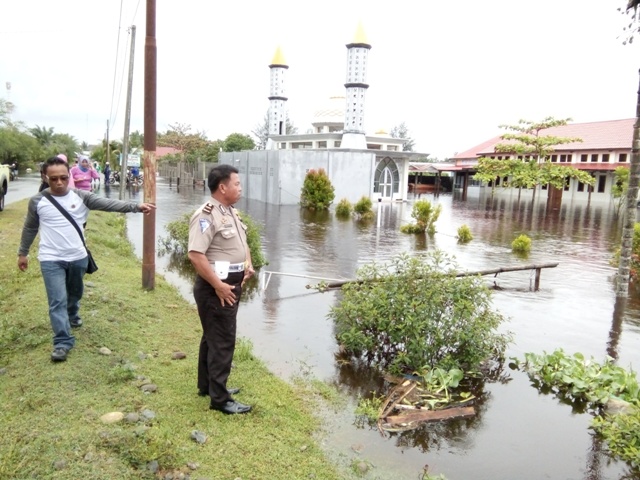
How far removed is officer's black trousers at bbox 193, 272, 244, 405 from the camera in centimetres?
373

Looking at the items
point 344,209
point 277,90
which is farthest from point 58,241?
point 277,90

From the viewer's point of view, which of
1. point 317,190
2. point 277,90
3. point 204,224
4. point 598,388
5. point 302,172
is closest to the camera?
point 204,224

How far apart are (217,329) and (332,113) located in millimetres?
33018

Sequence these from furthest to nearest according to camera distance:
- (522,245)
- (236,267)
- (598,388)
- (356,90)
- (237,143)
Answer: (237,143)
(356,90)
(522,245)
(598,388)
(236,267)

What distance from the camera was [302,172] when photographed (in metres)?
27.0

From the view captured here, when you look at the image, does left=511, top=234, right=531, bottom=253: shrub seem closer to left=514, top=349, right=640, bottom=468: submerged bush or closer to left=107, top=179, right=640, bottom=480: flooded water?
left=107, top=179, right=640, bottom=480: flooded water

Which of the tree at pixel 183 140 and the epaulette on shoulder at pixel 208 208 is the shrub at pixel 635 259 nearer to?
the epaulette on shoulder at pixel 208 208

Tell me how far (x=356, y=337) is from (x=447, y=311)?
0.97 metres

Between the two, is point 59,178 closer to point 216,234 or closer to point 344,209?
point 216,234

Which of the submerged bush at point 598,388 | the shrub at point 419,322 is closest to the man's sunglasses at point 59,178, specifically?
the shrub at point 419,322

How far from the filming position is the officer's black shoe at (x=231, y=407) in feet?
12.8

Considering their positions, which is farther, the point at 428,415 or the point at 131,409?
the point at 428,415

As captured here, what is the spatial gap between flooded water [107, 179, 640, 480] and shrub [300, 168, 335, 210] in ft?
24.9

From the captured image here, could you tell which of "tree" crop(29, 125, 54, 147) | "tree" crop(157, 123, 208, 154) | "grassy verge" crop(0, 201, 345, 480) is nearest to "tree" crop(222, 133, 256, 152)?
"tree" crop(157, 123, 208, 154)
